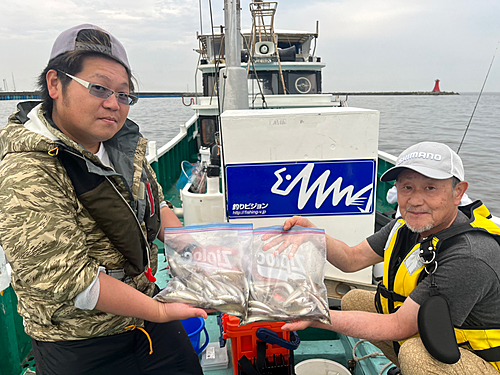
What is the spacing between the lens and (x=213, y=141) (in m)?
9.32

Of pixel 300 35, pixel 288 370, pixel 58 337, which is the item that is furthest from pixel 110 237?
pixel 300 35

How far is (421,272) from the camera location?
181cm

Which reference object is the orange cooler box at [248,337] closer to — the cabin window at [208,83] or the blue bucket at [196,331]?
the blue bucket at [196,331]

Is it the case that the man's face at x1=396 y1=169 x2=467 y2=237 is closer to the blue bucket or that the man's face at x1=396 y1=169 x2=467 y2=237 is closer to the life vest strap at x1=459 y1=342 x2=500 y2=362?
the life vest strap at x1=459 y1=342 x2=500 y2=362

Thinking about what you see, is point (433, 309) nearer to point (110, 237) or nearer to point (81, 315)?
point (110, 237)

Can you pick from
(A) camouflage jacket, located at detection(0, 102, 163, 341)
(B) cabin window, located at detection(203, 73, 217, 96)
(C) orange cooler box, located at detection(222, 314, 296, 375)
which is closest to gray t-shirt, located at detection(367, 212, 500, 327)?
(C) orange cooler box, located at detection(222, 314, 296, 375)

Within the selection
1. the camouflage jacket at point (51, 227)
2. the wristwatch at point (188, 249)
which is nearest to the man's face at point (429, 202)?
the wristwatch at point (188, 249)

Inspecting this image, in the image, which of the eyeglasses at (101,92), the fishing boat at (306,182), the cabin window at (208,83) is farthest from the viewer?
the cabin window at (208,83)

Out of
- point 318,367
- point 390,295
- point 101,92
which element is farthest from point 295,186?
point 101,92

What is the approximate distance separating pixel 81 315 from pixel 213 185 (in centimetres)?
298

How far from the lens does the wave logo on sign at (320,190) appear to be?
2.47 metres

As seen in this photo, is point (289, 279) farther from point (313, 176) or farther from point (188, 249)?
point (313, 176)

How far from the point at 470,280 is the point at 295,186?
1.21 meters

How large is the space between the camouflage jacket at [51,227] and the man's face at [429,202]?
4.63ft
